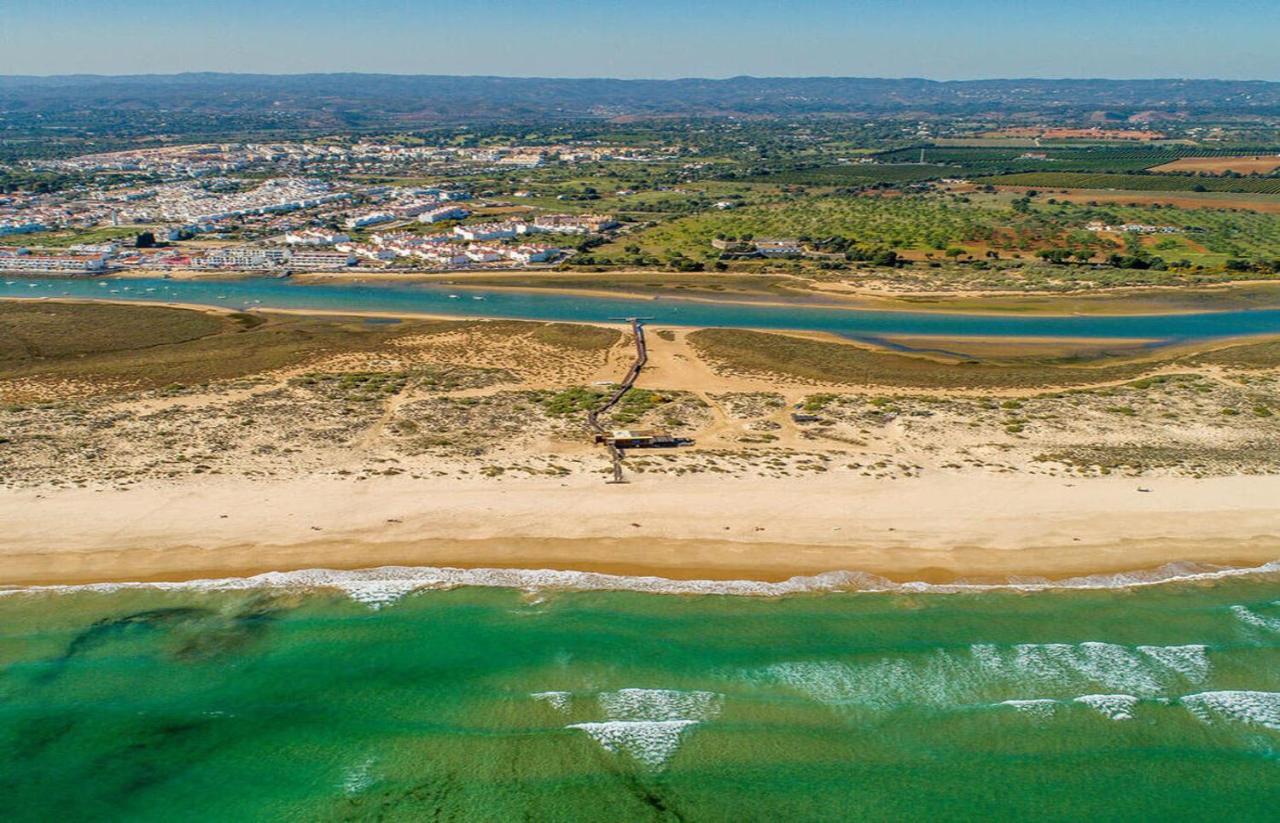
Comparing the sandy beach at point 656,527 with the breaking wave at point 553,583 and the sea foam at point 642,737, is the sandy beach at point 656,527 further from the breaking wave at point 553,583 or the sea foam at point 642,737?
the sea foam at point 642,737

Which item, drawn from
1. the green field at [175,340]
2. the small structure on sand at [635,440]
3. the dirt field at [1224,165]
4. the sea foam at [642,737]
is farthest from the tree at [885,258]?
the dirt field at [1224,165]

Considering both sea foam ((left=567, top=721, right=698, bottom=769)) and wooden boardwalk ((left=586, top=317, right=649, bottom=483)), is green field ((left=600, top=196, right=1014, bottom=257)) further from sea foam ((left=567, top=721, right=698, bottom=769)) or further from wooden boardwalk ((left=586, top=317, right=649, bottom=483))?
sea foam ((left=567, top=721, right=698, bottom=769))

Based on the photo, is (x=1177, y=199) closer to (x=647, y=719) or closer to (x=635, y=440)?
(x=635, y=440)

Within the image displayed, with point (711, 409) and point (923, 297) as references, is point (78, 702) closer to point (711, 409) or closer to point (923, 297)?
point (711, 409)

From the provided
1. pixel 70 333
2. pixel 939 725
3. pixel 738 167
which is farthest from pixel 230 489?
pixel 738 167

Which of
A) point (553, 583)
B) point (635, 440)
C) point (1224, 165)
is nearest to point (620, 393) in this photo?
point (635, 440)

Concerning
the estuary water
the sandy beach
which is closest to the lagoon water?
the sandy beach

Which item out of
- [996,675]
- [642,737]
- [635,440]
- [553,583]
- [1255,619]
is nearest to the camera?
[642,737]
